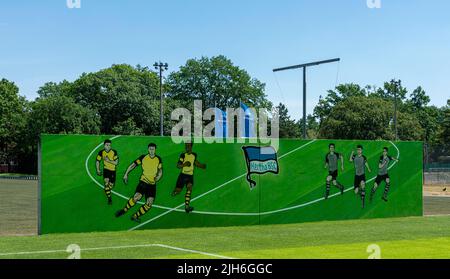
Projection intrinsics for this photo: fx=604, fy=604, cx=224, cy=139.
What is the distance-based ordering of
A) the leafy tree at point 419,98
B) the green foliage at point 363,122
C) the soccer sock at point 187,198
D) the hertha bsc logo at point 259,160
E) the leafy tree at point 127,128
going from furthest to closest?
1. the leafy tree at point 419,98
2. the green foliage at point 363,122
3. the leafy tree at point 127,128
4. the hertha bsc logo at point 259,160
5. the soccer sock at point 187,198

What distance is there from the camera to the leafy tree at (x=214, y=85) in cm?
9450

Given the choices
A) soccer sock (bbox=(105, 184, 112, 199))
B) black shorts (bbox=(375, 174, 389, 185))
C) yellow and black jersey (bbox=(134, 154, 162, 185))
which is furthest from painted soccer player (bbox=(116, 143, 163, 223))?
black shorts (bbox=(375, 174, 389, 185))

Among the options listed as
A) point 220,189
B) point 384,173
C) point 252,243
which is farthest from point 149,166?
point 384,173

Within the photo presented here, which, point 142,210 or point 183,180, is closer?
point 142,210

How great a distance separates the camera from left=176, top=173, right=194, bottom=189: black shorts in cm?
1889

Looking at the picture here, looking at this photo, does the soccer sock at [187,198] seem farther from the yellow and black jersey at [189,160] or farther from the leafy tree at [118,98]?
the leafy tree at [118,98]

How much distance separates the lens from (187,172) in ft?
62.5

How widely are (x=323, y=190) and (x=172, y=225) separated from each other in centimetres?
611

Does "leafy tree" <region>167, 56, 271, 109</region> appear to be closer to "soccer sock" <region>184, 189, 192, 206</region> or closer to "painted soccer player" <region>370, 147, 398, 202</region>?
"painted soccer player" <region>370, 147, 398, 202</region>

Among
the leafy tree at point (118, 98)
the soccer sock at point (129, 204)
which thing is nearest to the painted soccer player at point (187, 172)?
the soccer sock at point (129, 204)

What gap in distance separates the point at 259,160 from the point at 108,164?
17.3 feet

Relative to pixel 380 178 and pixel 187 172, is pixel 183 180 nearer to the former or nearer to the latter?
pixel 187 172

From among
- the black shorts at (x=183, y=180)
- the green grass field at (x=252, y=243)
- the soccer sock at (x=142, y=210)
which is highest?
the black shorts at (x=183, y=180)

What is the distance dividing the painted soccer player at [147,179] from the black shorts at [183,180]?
2.22ft
